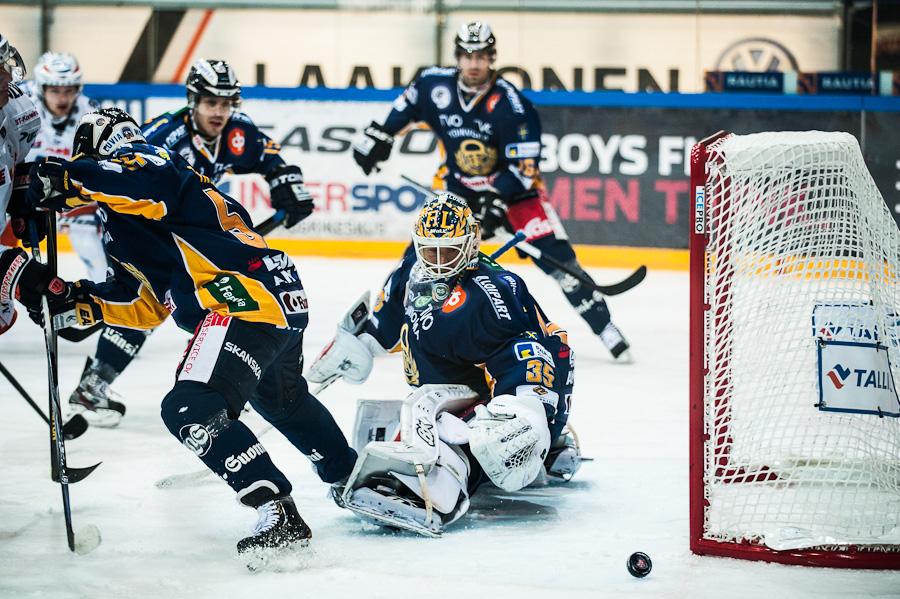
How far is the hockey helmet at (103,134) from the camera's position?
9.14 ft

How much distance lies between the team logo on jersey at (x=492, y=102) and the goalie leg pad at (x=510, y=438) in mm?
2785

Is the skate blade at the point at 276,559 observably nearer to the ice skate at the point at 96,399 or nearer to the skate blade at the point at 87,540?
the skate blade at the point at 87,540

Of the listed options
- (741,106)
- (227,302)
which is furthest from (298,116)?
(227,302)

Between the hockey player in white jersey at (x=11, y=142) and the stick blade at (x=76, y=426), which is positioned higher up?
the hockey player in white jersey at (x=11, y=142)

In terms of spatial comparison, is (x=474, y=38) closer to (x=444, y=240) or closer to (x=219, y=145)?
(x=219, y=145)

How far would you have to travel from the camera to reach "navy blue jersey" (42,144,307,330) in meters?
2.59

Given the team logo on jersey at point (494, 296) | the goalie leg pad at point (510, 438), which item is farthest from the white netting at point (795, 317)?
the team logo on jersey at point (494, 296)

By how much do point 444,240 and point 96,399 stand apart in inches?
67.7

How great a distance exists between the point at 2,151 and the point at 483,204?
249 centimetres

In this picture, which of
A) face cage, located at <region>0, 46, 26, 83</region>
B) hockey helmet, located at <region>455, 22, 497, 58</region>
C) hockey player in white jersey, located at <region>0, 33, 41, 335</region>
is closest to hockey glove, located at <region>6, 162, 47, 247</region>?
hockey player in white jersey, located at <region>0, 33, 41, 335</region>

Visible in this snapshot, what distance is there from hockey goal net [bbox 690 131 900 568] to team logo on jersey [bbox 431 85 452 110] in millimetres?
2808

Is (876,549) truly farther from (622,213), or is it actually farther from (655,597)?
(622,213)

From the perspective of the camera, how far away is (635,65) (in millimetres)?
10328

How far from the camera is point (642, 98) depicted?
25.3 ft
